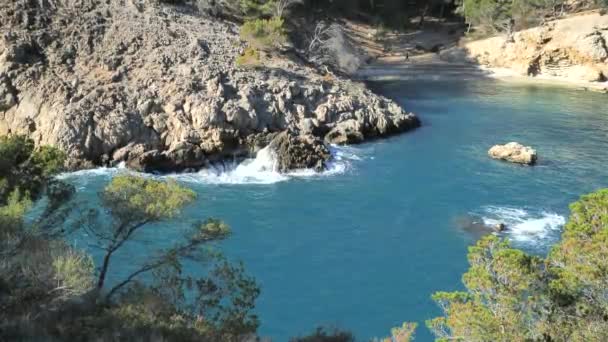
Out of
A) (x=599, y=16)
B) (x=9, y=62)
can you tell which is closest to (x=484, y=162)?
(x=9, y=62)

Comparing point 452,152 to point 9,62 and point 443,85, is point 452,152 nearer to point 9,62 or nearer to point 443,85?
point 443,85

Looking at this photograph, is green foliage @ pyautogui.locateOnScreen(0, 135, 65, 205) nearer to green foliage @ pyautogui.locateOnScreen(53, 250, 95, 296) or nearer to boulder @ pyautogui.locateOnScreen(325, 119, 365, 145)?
green foliage @ pyautogui.locateOnScreen(53, 250, 95, 296)

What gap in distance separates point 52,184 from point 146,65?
27.1 meters

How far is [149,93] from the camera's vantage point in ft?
152

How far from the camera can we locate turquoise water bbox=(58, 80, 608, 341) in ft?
90.5

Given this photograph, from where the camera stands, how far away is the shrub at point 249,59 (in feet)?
171

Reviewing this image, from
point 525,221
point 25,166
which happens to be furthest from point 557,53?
point 25,166

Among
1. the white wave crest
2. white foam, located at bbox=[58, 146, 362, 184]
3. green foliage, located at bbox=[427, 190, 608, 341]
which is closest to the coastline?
white foam, located at bbox=[58, 146, 362, 184]

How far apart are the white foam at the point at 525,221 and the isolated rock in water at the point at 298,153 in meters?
12.1

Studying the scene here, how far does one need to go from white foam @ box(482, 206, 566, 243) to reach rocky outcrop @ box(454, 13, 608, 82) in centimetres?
4474

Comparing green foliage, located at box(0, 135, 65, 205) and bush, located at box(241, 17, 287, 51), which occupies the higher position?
bush, located at box(241, 17, 287, 51)

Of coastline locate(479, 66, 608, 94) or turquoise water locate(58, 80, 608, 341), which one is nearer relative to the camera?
turquoise water locate(58, 80, 608, 341)

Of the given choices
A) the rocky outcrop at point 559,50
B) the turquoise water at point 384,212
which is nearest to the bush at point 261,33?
the turquoise water at point 384,212

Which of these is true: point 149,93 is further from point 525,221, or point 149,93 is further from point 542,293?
point 542,293
